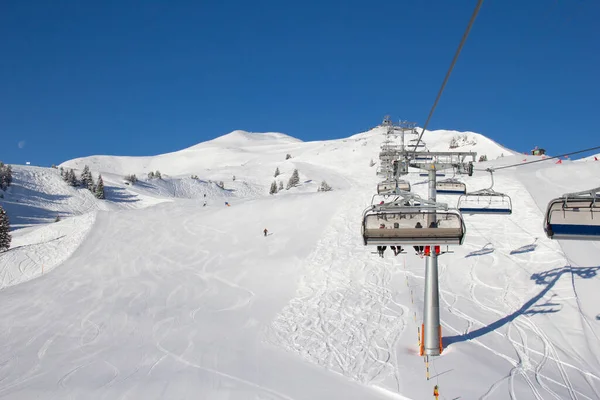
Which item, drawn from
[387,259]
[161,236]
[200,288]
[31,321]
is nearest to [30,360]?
[31,321]

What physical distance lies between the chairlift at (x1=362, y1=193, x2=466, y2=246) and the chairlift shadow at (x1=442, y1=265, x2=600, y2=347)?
579 cm

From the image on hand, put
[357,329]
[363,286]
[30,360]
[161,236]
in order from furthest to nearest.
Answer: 1. [161,236]
2. [363,286]
3. [357,329]
4. [30,360]

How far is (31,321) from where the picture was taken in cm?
1988

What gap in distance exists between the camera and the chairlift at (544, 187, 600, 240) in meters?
8.05

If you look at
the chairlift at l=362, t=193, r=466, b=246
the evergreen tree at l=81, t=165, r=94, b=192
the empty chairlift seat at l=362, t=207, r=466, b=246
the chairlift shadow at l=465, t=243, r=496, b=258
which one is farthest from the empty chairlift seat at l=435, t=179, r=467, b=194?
the evergreen tree at l=81, t=165, r=94, b=192

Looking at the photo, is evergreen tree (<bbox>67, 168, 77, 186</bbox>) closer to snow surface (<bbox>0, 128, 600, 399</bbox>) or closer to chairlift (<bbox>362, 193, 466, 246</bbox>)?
snow surface (<bbox>0, 128, 600, 399</bbox>)

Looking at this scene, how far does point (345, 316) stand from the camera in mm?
18344

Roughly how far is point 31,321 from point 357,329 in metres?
14.4

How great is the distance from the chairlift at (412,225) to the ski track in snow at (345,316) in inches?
169

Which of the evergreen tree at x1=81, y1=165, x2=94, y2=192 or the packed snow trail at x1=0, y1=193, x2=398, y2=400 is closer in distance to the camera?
the packed snow trail at x1=0, y1=193, x2=398, y2=400

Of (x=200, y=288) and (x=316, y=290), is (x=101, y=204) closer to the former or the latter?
(x=200, y=288)

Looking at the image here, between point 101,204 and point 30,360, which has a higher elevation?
point 101,204

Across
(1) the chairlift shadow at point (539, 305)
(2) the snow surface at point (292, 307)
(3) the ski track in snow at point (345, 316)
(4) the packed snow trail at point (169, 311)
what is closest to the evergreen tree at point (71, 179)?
(2) the snow surface at point (292, 307)

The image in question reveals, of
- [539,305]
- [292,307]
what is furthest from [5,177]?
[539,305]
